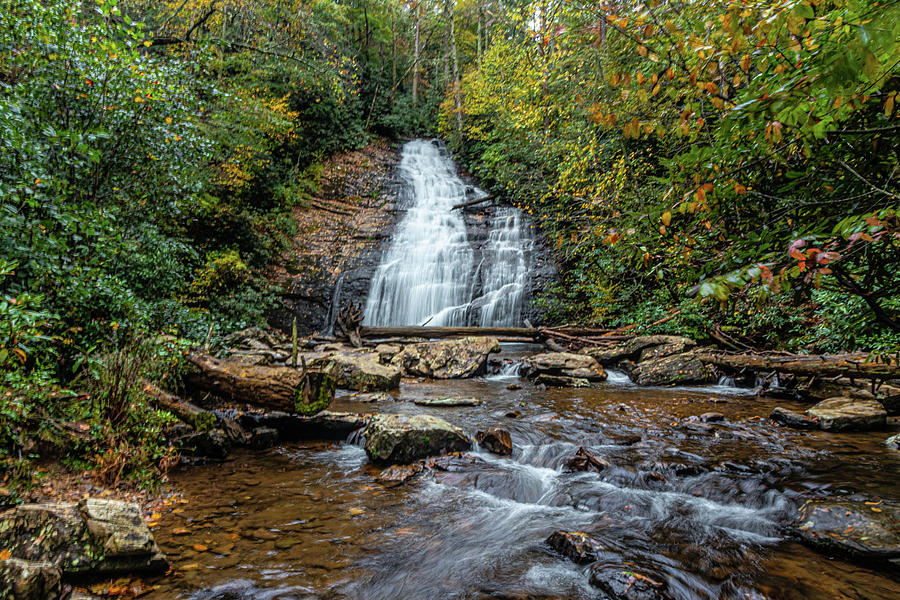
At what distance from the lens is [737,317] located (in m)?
9.25

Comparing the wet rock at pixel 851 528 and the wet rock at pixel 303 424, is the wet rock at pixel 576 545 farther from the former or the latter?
the wet rock at pixel 303 424

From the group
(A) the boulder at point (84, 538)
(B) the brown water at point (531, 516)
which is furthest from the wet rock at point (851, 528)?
(A) the boulder at point (84, 538)

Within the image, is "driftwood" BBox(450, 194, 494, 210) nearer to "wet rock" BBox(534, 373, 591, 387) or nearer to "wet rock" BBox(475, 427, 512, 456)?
"wet rock" BBox(534, 373, 591, 387)

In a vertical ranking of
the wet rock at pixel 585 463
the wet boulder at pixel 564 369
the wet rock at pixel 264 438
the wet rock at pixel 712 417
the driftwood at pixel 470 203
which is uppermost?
the driftwood at pixel 470 203

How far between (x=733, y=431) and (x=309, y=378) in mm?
5549

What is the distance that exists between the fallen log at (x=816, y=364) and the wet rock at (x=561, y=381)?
8.13 ft

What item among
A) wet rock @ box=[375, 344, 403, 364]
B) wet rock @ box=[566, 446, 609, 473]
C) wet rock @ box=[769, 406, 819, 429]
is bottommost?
wet rock @ box=[566, 446, 609, 473]

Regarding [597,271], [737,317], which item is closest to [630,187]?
[597,271]

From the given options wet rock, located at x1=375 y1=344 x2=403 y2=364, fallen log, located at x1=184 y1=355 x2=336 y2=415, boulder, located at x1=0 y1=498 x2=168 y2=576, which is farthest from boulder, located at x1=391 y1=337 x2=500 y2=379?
boulder, located at x1=0 y1=498 x2=168 y2=576

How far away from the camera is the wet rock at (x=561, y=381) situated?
28.9 ft

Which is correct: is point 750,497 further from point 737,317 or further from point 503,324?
point 503,324

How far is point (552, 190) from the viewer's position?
13250mm

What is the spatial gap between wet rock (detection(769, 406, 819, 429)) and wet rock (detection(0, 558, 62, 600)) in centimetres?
745

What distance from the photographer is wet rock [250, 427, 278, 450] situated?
5.23m
